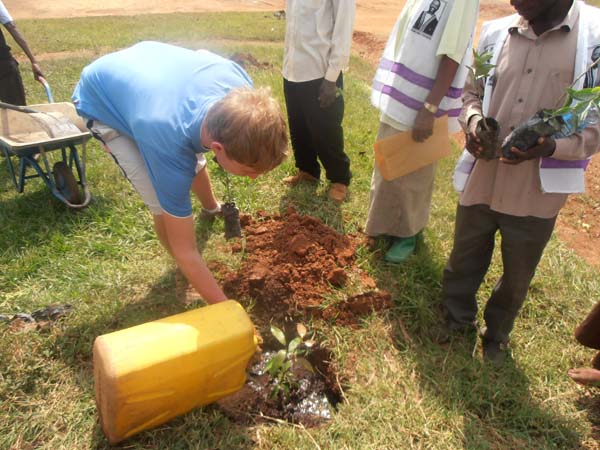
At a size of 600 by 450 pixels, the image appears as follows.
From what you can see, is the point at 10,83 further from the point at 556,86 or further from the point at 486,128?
the point at 556,86

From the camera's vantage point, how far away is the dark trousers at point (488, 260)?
7.02ft

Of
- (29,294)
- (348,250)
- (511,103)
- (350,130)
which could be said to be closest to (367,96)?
A: (350,130)

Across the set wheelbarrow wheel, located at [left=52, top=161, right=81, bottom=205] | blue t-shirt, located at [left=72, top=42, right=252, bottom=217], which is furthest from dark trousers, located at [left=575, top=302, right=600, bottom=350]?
wheelbarrow wheel, located at [left=52, top=161, right=81, bottom=205]

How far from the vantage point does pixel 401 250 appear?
316 centimetres

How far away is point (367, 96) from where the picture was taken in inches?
265

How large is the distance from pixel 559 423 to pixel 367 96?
17.7ft

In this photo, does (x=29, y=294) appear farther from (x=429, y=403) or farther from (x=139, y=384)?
(x=429, y=403)

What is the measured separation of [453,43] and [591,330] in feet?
5.42

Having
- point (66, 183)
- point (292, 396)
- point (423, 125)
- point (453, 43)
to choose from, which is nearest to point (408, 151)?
point (423, 125)

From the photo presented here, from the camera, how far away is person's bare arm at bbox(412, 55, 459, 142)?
2424 mm

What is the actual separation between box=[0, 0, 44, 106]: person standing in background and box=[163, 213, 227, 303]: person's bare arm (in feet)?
9.48

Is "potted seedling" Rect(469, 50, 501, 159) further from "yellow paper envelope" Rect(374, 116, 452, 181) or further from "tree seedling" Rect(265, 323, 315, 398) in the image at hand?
"tree seedling" Rect(265, 323, 315, 398)

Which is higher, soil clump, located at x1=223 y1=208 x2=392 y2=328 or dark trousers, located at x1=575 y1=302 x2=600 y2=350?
dark trousers, located at x1=575 y1=302 x2=600 y2=350

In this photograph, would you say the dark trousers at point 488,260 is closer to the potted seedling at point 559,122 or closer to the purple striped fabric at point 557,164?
the purple striped fabric at point 557,164
